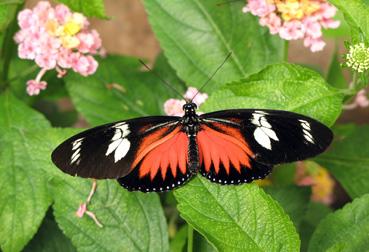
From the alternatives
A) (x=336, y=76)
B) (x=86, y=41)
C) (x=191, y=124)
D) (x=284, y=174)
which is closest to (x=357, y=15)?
(x=191, y=124)

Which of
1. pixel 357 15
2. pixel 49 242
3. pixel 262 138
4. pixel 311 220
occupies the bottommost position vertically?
pixel 311 220

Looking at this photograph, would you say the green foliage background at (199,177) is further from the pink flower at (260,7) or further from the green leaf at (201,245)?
the pink flower at (260,7)

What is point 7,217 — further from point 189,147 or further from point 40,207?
point 189,147

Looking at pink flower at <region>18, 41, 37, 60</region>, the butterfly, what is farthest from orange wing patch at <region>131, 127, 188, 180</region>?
pink flower at <region>18, 41, 37, 60</region>

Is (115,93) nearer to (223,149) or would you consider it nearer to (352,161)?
(223,149)

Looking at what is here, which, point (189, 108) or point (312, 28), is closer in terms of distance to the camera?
point (189, 108)

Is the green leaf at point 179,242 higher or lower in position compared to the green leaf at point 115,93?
lower

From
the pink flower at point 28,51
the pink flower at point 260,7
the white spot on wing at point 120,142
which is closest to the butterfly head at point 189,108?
the white spot on wing at point 120,142
